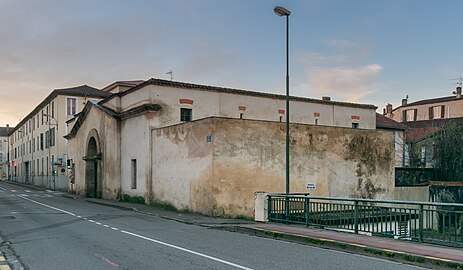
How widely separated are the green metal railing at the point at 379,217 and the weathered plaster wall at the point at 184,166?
374 centimetres

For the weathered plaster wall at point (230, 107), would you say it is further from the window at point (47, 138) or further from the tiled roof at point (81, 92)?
the window at point (47, 138)

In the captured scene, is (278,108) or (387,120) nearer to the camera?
(278,108)

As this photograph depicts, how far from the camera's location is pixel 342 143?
23.4 m

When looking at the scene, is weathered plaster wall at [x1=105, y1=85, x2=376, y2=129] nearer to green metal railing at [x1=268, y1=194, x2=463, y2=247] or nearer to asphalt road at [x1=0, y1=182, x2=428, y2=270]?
asphalt road at [x1=0, y1=182, x2=428, y2=270]

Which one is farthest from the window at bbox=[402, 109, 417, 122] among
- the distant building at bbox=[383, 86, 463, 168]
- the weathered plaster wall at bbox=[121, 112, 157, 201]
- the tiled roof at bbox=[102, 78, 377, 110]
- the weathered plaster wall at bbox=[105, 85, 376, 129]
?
the weathered plaster wall at bbox=[121, 112, 157, 201]

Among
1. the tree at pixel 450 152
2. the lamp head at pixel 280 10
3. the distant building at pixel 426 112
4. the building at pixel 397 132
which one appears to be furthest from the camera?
the distant building at pixel 426 112

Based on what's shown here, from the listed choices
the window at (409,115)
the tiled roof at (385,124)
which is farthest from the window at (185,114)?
the window at (409,115)

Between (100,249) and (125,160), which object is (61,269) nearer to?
(100,249)

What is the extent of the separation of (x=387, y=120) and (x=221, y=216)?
35.8 m

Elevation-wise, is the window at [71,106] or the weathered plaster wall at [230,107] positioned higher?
the window at [71,106]

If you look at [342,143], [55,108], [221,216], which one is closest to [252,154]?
[221,216]

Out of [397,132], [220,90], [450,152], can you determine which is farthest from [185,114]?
[397,132]

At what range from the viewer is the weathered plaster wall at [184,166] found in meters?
19.1

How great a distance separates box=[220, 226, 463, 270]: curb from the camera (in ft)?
28.8
